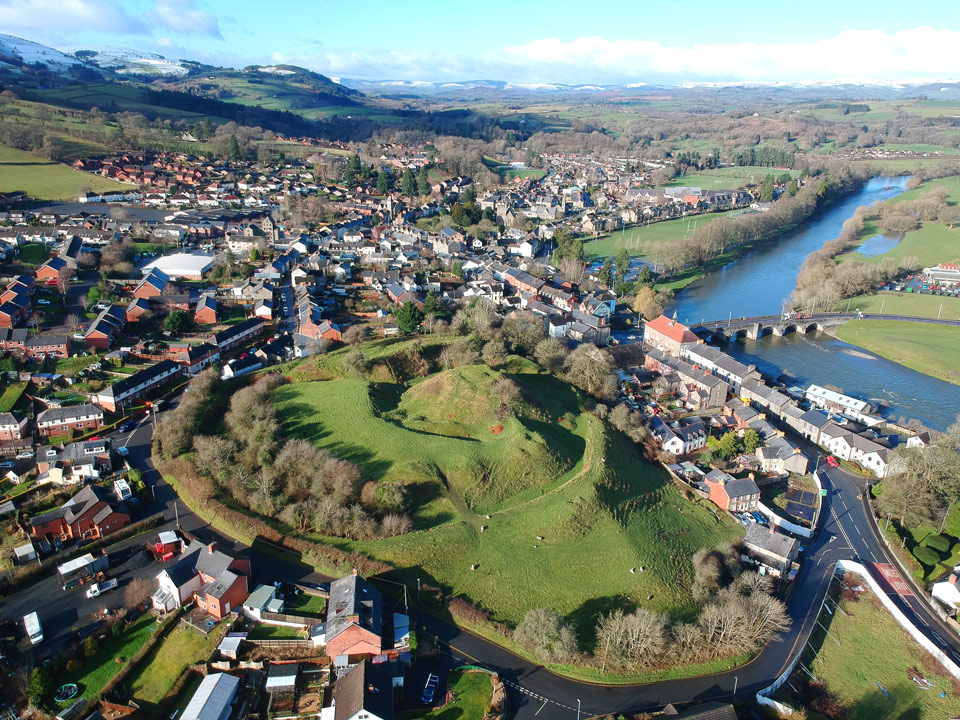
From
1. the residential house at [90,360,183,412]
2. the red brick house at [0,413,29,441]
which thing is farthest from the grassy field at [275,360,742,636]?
the red brick house at [0,413,29,441]

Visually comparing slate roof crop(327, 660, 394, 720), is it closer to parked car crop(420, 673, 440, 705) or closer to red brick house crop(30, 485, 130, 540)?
parked car crop(420, 673, 440, 705)

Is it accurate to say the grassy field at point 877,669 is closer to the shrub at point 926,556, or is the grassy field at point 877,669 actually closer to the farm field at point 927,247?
the shrub at point 926,556

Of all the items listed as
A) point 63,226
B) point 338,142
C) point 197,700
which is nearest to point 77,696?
point 197,700

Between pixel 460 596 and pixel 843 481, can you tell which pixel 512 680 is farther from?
pixel 843 481

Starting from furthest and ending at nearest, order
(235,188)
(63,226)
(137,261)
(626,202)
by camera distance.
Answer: (626,202)
(235,188)
(63,226)
(137,261)

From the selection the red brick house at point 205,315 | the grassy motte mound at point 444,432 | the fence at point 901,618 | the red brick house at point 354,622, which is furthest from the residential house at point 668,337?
the red brick house at point 205,315

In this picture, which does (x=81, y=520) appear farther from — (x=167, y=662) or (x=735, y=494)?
(x=735, y=494)

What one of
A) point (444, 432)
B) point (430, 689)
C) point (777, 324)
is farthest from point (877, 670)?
point (777, 324)
